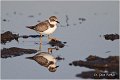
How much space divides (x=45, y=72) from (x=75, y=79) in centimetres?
116

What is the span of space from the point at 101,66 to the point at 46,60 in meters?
2.00

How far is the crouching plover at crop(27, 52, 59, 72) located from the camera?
12.7 m

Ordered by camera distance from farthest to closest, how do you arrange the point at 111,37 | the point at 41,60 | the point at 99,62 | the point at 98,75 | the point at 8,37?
the point at 8,37, the point at 111,37, the point at 41,60, the point at 99,62, the point at 98,75

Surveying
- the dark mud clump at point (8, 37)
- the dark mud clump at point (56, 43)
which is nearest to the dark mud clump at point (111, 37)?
the dark mud clump at point (56, 43)

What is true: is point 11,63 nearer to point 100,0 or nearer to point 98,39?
point 98,39

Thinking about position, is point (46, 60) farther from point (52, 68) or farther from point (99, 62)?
point (99, 62)

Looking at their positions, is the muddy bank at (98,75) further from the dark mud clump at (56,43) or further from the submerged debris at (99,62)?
the dark mud clump at (56,43)

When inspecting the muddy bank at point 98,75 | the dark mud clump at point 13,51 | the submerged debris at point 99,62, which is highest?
the dark mud clump at point 13,51

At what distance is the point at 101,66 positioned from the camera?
12.1 meters

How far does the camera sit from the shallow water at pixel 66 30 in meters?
12.4

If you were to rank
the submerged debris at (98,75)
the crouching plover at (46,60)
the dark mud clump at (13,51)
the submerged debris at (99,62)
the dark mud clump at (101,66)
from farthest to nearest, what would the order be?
the dark mud clump at (13,51) < the crouching plover at (46,60) < the submerged debris at (99,62) < the dark mud clump at (101,66) < the submerged debris at (98,75)

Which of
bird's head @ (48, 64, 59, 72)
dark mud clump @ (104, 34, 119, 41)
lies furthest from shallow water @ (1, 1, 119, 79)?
dark mud clump @ (104, 34, 119, 41)

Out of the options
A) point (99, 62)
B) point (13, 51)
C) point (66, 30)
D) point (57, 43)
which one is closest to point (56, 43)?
point (57, 43)

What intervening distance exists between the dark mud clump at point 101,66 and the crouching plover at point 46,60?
656mm
